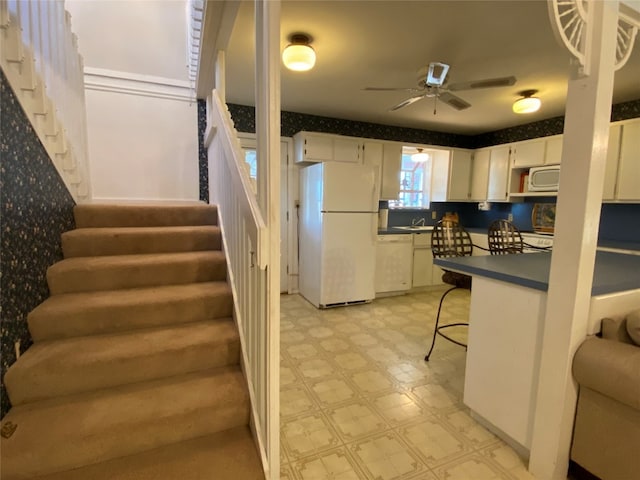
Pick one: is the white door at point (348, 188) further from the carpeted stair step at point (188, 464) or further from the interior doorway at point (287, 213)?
the carpeted stair step at point (188, 464)

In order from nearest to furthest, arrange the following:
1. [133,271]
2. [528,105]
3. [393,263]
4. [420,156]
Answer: [133,271] < [528,105] < [393,263] < [420,156]

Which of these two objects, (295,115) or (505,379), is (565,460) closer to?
(505,379)

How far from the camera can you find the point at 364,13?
1918 millimetres

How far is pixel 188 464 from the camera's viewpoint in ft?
4.52

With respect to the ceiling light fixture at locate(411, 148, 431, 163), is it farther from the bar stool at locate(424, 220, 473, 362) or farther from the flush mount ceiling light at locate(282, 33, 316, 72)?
the flush mount ceiling light at locate(282, 33, 316, 72)

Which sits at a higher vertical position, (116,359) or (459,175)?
(459,175)

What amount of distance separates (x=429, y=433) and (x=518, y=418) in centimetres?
45

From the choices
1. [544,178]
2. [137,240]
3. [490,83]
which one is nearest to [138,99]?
[137,240]

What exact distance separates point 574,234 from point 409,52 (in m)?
1.82

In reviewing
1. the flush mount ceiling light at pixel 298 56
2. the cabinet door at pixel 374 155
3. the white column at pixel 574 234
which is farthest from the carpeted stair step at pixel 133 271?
the cabinet door at pixel 374 155

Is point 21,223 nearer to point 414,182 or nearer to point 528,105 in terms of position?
point 528,105

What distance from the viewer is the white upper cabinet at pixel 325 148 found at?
388 cm

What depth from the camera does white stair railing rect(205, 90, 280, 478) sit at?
126cm

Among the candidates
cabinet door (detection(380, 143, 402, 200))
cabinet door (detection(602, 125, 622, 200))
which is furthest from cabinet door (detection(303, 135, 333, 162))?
cabinet door (detection(602, 125, 622, 200))
